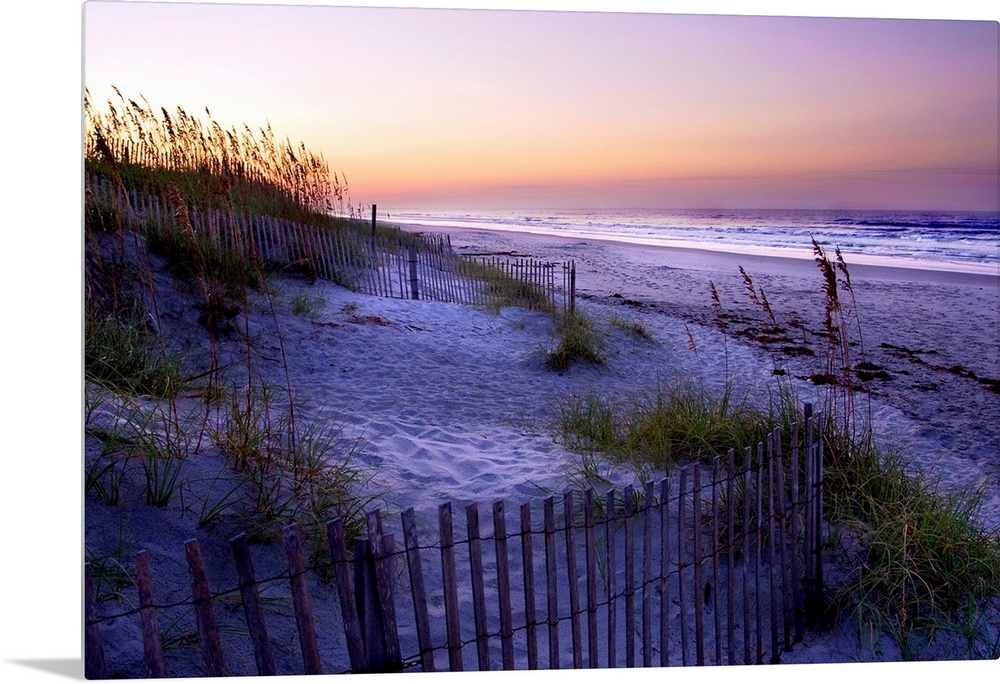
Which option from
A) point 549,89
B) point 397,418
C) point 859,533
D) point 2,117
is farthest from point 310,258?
point 859,533

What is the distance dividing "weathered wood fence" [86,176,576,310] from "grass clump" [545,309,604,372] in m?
0.89

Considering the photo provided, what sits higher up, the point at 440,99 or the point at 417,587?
the point at 440,99

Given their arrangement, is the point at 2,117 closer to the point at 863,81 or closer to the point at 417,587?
the point at 417,587

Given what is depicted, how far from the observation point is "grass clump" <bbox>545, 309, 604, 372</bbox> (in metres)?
5.79

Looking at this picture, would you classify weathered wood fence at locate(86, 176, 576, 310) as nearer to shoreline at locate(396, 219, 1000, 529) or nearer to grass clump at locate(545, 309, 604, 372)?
shoreline at locate(396, 219, 1000, 529)

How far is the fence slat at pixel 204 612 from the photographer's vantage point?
5.78ft

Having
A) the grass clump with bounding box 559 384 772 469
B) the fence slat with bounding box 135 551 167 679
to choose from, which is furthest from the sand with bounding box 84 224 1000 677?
the fence slat with bounding box 135 551 167 679

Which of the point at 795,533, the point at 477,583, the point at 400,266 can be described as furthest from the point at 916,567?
the point at 400,266

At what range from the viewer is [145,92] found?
3.65 m

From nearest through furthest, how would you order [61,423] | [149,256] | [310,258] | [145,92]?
[61,423], [145,92], [149,256], [310,258]

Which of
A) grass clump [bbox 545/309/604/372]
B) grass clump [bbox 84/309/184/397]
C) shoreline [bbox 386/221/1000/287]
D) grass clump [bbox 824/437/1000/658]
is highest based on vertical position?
shoreline [bbox 386/221/1000/287]

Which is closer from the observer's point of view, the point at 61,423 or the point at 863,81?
the point at 61,423

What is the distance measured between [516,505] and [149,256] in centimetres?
302

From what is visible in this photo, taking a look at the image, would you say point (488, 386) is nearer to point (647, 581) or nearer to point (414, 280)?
point (414, 280)
